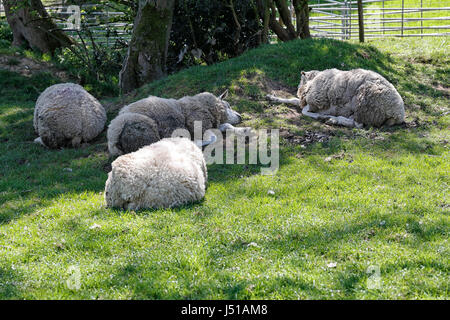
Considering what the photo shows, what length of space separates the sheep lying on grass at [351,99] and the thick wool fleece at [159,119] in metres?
1.76

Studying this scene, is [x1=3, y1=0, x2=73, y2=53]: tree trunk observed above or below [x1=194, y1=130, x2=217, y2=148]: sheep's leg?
above

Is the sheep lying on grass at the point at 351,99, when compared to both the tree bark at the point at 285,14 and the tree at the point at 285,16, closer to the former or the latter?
the tree at the point at 285,16

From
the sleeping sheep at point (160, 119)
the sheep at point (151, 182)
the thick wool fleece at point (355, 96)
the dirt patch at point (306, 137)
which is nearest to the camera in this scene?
the sheep at point (151, 182)

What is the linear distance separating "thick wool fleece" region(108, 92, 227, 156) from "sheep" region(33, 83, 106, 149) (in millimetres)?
1236

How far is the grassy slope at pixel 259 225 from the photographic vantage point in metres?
3.91

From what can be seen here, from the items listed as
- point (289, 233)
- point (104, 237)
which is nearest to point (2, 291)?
point (104, 237)

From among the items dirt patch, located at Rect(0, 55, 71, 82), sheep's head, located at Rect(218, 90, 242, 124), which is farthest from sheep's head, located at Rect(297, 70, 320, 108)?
dirt patch, located at Rect(0, 55, 71, 82)

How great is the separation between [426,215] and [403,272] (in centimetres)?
145

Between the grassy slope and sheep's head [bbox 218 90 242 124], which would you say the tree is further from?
the grassy slope

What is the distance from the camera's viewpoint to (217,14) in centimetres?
1336

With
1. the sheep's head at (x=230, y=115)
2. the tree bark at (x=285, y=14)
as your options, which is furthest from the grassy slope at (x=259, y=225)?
the tree bark at (x=285, y=14)

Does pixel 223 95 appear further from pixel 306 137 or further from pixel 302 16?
pixel 302 16

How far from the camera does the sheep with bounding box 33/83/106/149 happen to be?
8.89m

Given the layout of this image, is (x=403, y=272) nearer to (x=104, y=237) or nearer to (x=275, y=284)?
(x=275, y=284)
